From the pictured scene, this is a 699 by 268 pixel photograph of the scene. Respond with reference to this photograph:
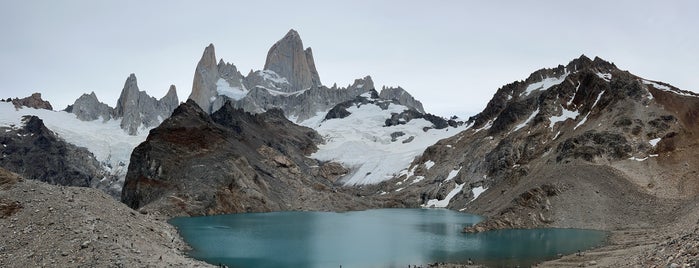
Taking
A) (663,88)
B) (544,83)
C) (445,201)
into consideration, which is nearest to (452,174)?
(445,201)

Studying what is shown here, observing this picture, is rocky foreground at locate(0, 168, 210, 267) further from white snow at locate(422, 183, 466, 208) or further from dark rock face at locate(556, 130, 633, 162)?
white snow at locate(422, 183, 466, 208)

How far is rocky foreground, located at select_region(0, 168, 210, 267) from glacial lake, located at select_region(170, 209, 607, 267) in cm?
977

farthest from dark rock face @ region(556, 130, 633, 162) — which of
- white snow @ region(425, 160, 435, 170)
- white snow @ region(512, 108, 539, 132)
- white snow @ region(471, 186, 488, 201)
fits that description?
white snow @ region(425, 160, 435, 170)

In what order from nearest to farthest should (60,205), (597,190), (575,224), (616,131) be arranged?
(60,205)
(575,224)
(597,190)
(616,131)

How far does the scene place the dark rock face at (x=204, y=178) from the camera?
124 meters

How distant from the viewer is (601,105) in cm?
13162

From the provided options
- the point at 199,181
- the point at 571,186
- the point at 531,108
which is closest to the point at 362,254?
the point at 571,186

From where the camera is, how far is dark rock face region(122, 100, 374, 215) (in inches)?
4872

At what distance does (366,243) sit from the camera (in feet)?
246

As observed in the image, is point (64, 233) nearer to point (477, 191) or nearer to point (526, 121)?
point (477, 191)

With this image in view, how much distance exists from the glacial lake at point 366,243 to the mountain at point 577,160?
884 centimetres

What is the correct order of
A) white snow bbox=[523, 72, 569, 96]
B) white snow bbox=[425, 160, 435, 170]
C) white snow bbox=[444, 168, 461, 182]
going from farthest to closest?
white snow bbox=[523, 72, 569, 96]
white snow bbox=[425, 160, 435, 170]
white snow bbox=[444, 168, 461, 182]

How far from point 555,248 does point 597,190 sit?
115ft

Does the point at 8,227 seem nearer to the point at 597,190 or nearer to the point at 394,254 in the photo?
the point at 394,254
